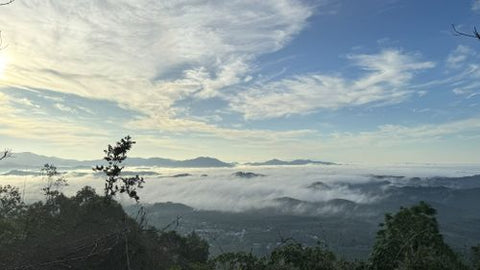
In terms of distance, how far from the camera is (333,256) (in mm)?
17766

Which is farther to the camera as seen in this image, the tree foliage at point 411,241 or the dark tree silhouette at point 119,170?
the dark tree silhouette at point 119,170

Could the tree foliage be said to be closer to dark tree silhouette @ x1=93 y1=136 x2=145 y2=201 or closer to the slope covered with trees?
the slope covered with trees

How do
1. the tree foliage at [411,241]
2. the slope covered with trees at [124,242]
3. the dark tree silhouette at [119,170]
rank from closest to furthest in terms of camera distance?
the slope covered with trees at [124,242] < the tree foliage at [411,241] < the dark tree silhouette at [119,170]

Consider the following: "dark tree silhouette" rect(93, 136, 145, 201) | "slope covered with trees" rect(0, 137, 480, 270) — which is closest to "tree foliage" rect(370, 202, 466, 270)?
"slope covered with trees" rect(0, 137, 480, 270)

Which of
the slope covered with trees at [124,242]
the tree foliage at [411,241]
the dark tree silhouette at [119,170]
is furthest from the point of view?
the dark tree silhouette at [119,170]

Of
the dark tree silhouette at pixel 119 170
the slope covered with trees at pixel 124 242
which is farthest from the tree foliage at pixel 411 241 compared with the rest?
the dark tree silhouette at pixel 119 170

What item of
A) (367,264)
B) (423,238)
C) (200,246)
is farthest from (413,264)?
(200,246)

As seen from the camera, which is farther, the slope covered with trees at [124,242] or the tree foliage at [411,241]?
the tree foliage at [411,241]

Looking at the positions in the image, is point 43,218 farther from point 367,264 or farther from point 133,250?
point 367,264

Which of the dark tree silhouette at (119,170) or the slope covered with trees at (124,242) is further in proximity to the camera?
the dark tree silhouette at (119,170)

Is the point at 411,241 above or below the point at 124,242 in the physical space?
above

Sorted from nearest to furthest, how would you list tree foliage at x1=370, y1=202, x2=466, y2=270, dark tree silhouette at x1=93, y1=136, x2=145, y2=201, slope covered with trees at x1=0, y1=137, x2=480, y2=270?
slope covered with trees at x1=0, y1=137, x2=480, y2=270 < tree foliage at x1=370, y1=202, x2=466, y2=270 < dark tree silhouette at x1=93, y1=136, x2=145, y2=201

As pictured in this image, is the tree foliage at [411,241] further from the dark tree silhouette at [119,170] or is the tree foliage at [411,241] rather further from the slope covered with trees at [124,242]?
the dark tree silhouette at [119,170]

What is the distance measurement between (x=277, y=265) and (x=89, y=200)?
25.1 metres
